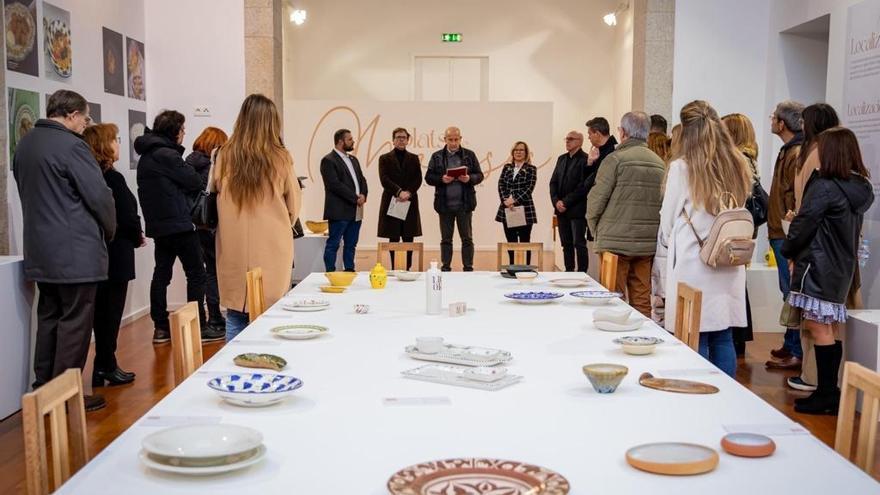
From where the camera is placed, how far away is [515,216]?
29.2 feet

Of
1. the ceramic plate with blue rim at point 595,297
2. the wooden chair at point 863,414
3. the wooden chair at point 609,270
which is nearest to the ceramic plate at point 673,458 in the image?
the wooden chair at point 863,414

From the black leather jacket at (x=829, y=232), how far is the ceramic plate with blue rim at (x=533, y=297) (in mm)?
1577

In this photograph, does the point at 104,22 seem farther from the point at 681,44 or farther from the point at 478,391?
the point at 478,391

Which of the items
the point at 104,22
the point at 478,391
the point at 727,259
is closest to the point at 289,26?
the point at 104,22

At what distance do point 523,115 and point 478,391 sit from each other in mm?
10336

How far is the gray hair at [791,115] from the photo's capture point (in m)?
5.65

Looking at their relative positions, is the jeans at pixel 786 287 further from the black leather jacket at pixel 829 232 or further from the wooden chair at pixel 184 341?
the wooden chair at pixel 184 341

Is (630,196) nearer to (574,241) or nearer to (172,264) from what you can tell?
(574,241)

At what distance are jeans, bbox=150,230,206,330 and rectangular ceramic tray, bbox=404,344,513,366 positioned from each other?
3.92 meters

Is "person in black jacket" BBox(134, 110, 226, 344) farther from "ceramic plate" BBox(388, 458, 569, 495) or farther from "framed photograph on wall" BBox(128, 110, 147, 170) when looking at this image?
"ceramic plate" BBox(388, 458, 569, 495)

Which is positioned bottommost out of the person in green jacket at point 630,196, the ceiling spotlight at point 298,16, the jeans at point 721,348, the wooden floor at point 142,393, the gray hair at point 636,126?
the wooden floor at point 142,393

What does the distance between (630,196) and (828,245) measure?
1160 millimetres

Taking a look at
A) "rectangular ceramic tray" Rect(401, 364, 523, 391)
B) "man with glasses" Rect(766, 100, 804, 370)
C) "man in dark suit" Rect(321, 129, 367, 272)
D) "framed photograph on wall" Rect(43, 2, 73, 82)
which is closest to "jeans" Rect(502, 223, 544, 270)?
"man in dark suit" Rect(321, 129, 367, 272)

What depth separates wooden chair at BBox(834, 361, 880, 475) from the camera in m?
2.01
